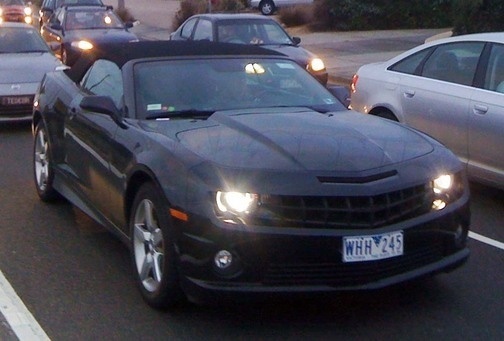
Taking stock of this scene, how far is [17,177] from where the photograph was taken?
33.0 feet

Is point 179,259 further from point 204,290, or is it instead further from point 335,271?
point 335,271

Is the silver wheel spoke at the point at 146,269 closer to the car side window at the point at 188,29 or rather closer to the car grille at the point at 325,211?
the car grille at the point at 325,211

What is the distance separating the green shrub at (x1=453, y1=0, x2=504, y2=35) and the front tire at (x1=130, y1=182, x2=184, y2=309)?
52.6 ft

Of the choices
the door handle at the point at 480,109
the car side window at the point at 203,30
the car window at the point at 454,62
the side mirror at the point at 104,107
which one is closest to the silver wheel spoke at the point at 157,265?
the side mirror at the point at 104,107

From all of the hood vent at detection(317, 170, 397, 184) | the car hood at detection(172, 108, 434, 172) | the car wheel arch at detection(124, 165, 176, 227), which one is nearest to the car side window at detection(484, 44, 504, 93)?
the car hood at detection(172, 108, 434, 172)

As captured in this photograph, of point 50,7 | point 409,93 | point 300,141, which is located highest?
point 300,141

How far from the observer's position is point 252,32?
16906 millimetres

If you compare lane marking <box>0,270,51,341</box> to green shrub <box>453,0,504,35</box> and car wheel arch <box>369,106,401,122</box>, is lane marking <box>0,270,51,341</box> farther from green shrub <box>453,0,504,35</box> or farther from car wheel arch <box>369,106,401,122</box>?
green shrub <box>453,0,504,35</box>

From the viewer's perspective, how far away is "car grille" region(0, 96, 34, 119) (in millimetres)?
12938

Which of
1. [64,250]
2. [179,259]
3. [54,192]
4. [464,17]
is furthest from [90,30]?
[179,259]

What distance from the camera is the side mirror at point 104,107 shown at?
6625 mm

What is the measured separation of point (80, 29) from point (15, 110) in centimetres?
903

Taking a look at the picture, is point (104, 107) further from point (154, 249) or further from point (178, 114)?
point (154, 249)

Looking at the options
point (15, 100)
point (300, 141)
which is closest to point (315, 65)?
point (15, 100)
